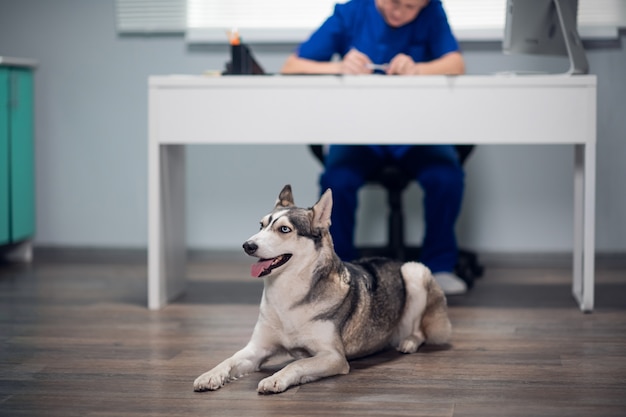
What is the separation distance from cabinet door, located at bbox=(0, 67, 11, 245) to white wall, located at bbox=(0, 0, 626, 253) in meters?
0.39

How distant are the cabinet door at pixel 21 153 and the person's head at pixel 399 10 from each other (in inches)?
69.4

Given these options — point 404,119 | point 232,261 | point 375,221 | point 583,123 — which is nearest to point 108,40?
point 232,261

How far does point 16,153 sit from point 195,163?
0.83 m

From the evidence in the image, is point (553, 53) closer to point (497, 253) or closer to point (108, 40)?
point (497, 253)

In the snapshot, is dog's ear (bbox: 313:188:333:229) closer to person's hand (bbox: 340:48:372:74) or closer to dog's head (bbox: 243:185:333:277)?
dog's head (bbox: 243:185:333:277)

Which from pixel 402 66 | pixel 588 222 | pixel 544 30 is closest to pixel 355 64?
pixel 402 66

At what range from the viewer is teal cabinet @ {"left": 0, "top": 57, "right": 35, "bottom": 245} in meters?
4.21

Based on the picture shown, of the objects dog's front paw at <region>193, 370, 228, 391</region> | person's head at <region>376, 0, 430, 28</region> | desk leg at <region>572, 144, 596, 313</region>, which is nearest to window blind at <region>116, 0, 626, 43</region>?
person's head at <region>376, 0, 430, 28</region>

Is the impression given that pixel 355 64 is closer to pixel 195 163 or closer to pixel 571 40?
pixel 571 40

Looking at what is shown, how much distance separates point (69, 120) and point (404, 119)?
210cm

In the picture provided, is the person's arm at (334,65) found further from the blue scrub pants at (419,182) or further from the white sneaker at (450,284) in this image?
the white sneaker at (450,284)

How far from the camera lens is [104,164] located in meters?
4.60

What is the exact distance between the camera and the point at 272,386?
2141mm

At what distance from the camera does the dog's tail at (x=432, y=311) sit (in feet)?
8.63
